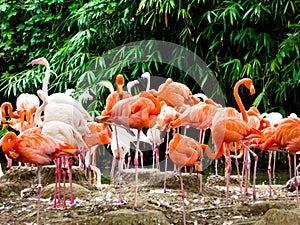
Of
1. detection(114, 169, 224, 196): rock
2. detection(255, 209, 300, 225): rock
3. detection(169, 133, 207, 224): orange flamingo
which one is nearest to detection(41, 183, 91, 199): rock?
detection(114, 169, 224, 196): rock

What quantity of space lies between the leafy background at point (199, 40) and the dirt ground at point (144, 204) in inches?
90.5

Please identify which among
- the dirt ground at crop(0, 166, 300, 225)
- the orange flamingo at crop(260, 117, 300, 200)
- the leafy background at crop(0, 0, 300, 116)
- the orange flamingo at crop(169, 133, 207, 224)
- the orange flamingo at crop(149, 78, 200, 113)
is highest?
the leafy background at crop(0, 0, 300, 116)

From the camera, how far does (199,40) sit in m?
7.23

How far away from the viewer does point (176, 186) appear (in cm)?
379

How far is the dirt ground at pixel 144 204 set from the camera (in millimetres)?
2646

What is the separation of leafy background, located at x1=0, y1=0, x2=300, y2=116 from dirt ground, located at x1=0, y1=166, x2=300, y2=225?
7.55 feet

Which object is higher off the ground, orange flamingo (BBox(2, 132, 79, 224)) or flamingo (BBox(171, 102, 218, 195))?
flamingo (BBox(171, 102, 218, 195))

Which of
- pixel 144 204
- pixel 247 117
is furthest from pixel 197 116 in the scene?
pixel 144 204

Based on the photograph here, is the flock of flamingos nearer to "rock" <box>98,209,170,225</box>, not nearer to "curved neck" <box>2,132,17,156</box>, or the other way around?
"curved neck" <box>2,132,17,156</box>

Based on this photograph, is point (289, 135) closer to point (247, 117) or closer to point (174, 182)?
point (247, 117)

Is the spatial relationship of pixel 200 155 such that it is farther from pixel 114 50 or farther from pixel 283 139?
pixel 114 50

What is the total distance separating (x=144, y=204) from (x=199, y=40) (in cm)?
446

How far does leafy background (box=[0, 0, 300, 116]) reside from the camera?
6488 millimetres

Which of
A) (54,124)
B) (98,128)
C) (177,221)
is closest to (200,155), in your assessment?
(177,221)
